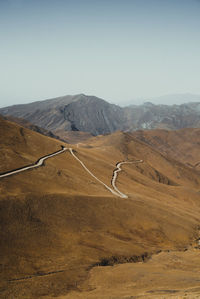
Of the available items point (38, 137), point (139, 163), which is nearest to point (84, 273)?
point (38, 137)

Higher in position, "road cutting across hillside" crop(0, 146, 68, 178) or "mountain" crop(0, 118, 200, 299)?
"road cutting across hillside" crop(0, 146, 68, 178)

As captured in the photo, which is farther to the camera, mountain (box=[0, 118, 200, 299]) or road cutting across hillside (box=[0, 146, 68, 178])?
road cutting across hillside (box=[0, 146, 68, 178])

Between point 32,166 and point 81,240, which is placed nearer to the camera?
point 81,240

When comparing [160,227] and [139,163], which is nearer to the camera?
[160,227]

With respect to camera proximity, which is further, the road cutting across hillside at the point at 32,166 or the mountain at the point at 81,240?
the road cutting across hillside at the point at 32,166

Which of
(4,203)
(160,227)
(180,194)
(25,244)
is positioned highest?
(4,203)

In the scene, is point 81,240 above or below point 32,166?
below

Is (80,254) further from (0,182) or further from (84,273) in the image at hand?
(0,182)

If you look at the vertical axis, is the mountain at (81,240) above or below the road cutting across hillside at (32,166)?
below
